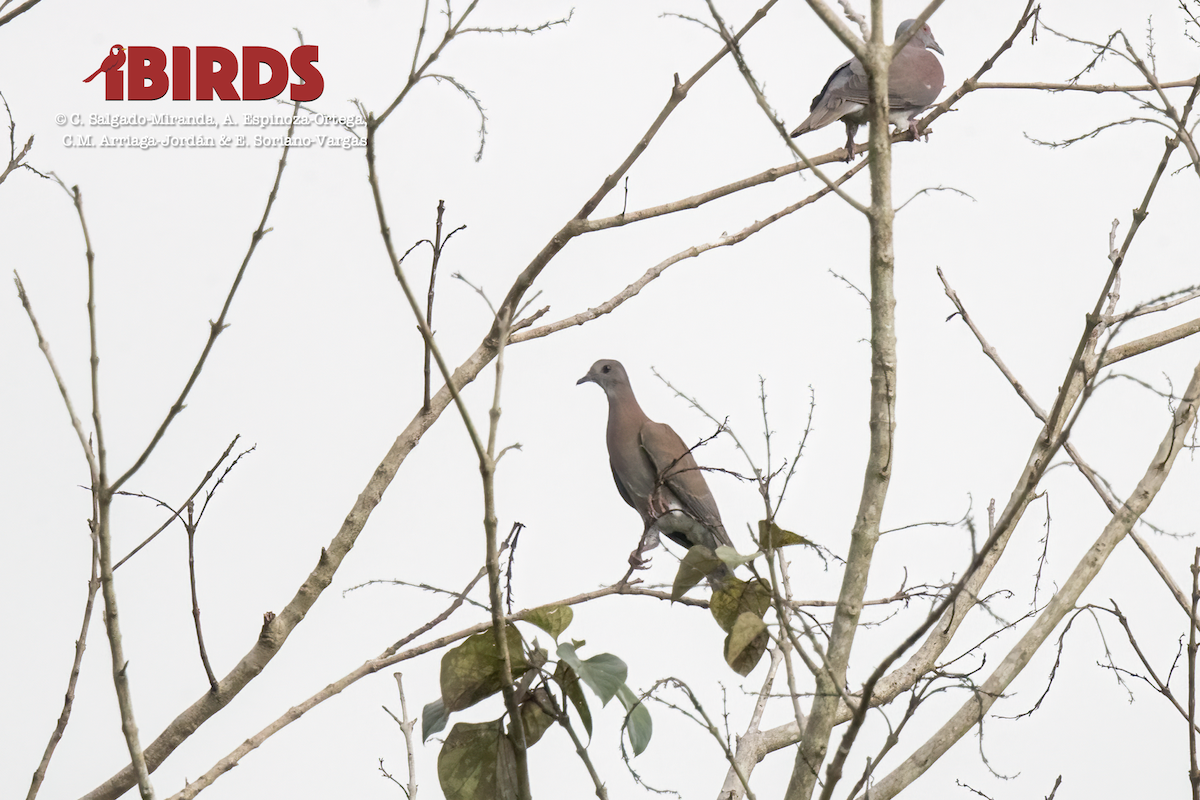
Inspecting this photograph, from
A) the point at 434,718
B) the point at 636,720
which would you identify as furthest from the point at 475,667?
the point at 636,720

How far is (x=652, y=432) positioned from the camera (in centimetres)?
264

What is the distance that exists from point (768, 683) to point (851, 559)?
3.03ft

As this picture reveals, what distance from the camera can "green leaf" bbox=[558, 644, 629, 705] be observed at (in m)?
1.10

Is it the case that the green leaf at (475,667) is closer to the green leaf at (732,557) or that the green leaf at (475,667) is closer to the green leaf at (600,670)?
the green leaf at (600,670)

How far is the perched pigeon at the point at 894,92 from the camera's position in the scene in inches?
103

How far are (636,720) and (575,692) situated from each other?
0.33ft

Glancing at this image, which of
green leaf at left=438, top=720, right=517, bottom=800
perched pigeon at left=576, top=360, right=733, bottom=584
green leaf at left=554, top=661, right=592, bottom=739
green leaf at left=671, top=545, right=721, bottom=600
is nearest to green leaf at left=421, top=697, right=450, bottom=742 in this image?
green leaf at left=438, top=720, right=517, bottom=800

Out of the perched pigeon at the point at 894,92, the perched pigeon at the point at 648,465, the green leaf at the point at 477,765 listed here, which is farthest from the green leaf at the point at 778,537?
the perched pigeon at the point at 894,92

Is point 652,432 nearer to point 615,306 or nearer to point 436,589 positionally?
point 615,306

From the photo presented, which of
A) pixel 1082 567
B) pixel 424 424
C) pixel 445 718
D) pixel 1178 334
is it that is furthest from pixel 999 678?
pixel 424 424

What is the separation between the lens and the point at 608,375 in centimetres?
273

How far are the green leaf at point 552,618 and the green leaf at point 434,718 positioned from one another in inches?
5.1

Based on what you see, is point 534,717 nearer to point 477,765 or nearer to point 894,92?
point 477,765

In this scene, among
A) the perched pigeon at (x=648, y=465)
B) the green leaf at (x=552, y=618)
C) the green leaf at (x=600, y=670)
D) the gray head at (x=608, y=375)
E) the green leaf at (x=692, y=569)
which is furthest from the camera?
the gray head at (x=608, y=375)
